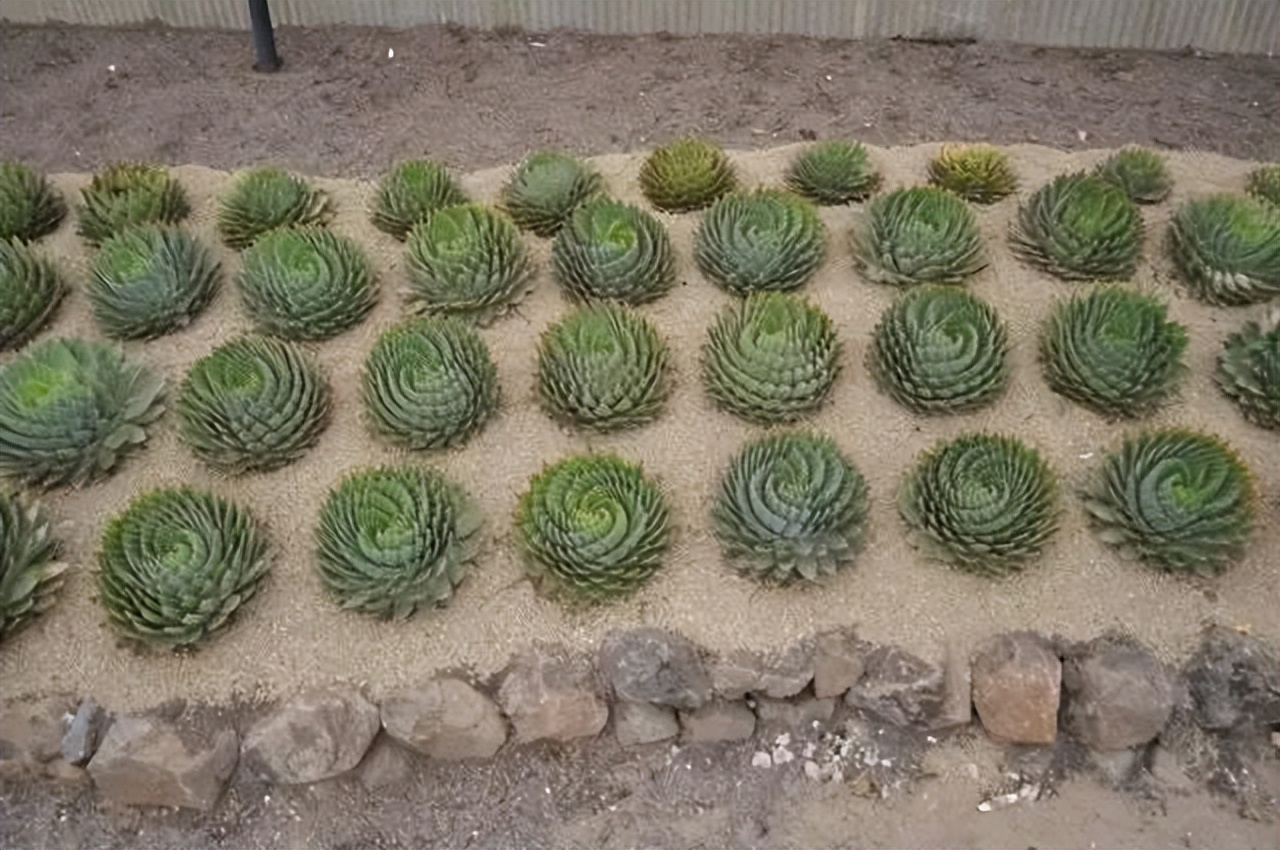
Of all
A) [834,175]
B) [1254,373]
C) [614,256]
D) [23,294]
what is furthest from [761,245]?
[23,294]

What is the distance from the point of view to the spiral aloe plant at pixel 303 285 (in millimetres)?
3494

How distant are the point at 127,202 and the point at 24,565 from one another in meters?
1.45

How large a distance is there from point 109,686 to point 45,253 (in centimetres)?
171

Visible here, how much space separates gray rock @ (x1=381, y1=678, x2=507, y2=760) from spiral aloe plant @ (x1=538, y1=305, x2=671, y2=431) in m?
0.83

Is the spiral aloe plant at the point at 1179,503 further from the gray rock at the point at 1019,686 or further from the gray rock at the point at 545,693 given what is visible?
the gray rock at the point at 545,693

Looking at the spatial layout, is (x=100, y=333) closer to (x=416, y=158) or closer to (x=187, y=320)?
(x=187, y=320)

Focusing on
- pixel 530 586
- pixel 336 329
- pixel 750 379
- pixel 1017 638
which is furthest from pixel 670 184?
pixel 1017 638

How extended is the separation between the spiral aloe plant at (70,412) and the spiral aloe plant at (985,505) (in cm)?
223

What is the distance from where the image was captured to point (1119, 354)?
10.7 ft

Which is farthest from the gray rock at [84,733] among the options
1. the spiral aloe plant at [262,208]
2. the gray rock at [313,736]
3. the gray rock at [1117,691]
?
the gray rock at [1117,691]

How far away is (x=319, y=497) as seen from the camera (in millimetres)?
3232

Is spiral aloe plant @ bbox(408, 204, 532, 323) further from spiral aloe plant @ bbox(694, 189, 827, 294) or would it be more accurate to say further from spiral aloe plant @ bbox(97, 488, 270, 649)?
spiral aloe plant @ bbox(97, 488, 270, 649)

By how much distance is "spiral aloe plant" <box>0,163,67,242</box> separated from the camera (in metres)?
3.91

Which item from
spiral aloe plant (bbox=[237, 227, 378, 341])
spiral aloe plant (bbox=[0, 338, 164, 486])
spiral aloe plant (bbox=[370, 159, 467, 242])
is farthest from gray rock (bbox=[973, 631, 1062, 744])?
spiral aloe plant (bbox=[0, 338, 164, 486])
